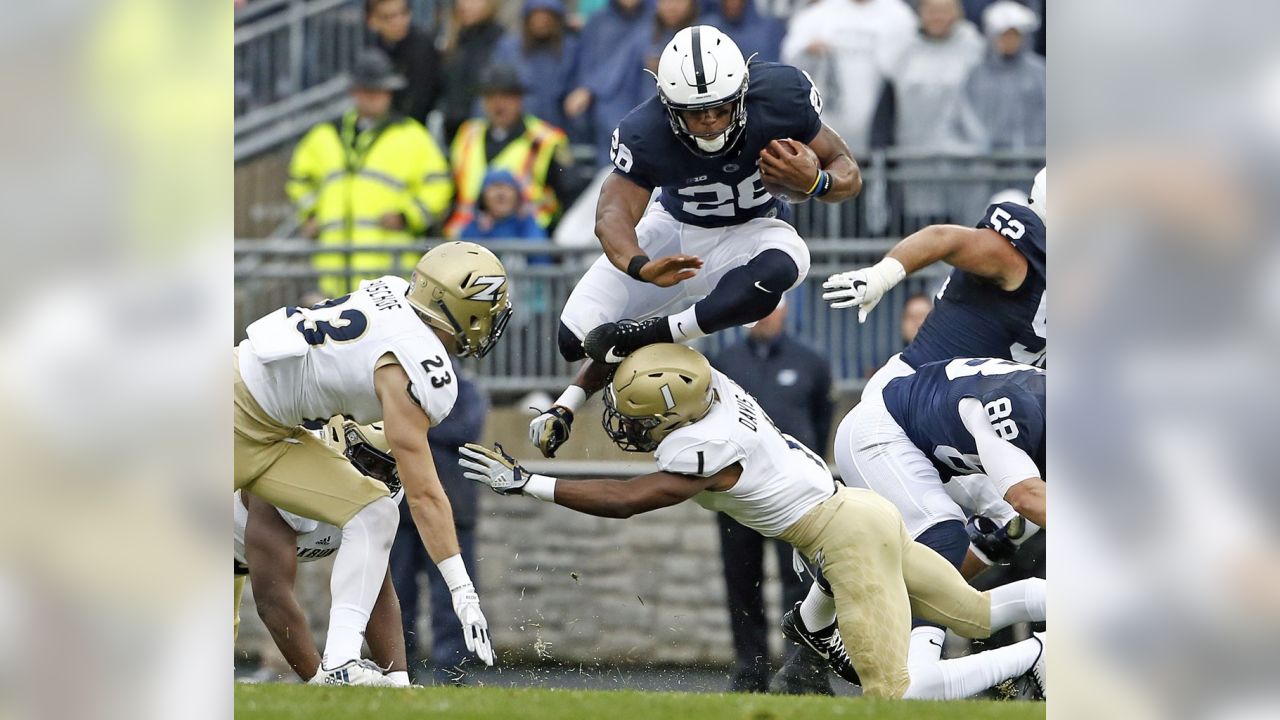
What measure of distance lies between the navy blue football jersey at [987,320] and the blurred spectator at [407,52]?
3.47 meters

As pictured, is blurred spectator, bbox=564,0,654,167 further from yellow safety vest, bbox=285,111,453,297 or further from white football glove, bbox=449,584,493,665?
white football glove, bbox=449,584,493,665

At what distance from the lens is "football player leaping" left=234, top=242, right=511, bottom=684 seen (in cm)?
579

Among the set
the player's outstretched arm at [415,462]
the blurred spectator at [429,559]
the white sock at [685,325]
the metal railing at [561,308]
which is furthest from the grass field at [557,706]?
the metal railing at [561,308]

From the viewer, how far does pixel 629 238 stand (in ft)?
19.5

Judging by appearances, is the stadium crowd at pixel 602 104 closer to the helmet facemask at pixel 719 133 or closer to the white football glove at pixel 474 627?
the helmet facemask at pixel 719 133

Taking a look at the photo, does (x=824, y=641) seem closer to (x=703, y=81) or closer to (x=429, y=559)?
Result: (x=703, y=81)

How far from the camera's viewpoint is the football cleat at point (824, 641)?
21.1 feet

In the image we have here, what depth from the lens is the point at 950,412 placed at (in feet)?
21.0

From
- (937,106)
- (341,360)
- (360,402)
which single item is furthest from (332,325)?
(937,106)
